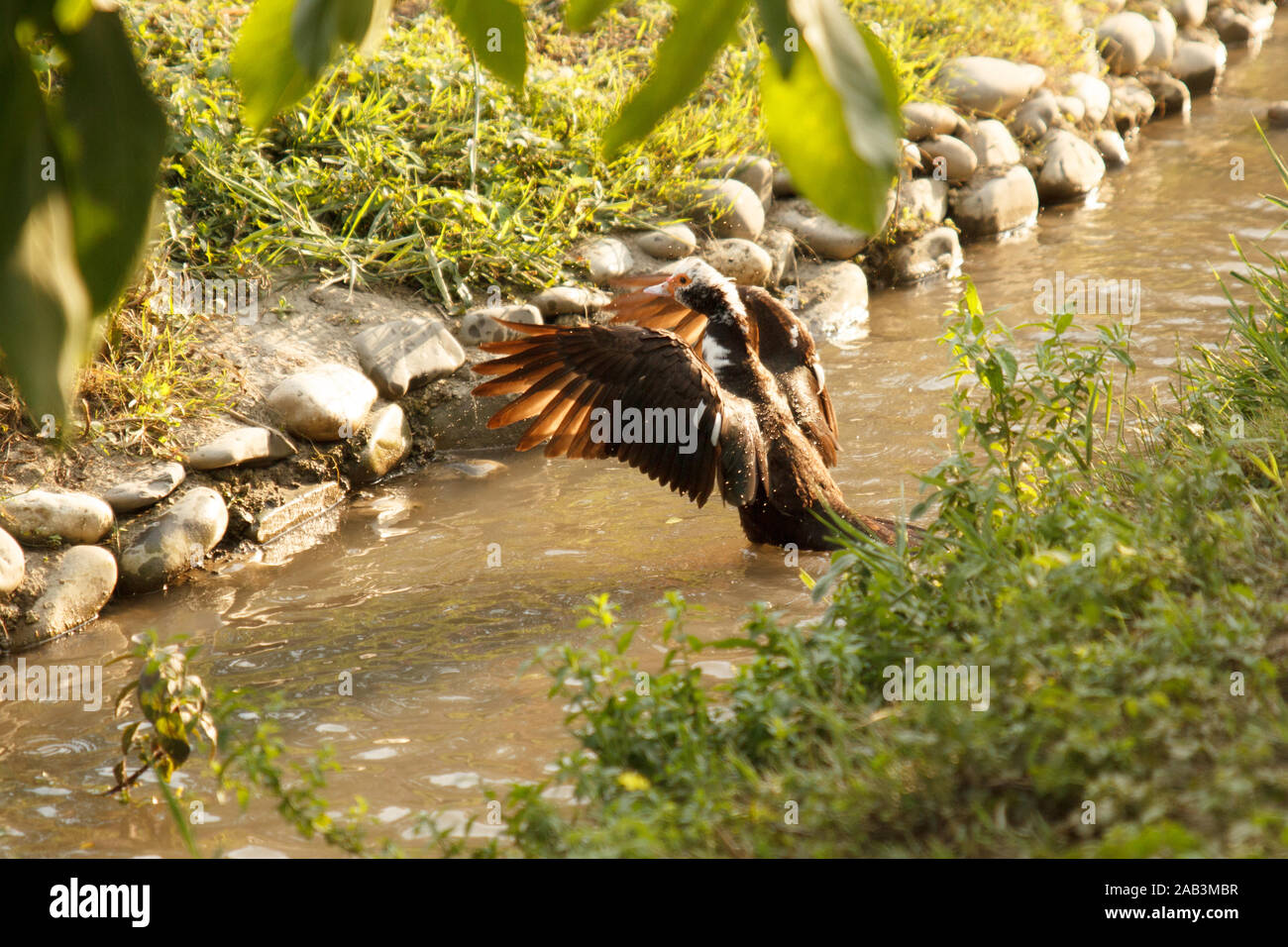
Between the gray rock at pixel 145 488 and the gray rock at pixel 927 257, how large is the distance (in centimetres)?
464

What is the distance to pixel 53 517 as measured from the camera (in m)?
4.15

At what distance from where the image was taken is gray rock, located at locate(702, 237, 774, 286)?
646 centimetres

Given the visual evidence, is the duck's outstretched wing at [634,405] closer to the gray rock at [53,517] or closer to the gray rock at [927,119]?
the gray rock at [53,517]

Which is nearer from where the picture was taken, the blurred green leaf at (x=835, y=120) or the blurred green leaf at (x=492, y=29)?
the blurred green leaf at (x=835, y=120)

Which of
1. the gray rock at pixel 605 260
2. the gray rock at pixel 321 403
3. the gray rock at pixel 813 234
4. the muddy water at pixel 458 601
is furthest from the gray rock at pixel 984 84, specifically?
the gray rock at pixel 321 403

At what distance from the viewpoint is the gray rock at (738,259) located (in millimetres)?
6465

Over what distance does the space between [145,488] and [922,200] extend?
17.0 ft

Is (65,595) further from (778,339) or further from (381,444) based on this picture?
(778,339)

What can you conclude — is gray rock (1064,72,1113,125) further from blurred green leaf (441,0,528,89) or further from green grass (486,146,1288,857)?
blurred green leaf (441,0,528,89)

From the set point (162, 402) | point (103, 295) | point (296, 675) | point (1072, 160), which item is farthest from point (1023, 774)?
point (1072, 160)

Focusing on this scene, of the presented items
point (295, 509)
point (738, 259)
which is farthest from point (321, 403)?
point (738, 259)

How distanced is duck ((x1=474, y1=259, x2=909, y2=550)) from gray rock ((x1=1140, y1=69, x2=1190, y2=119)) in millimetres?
6820

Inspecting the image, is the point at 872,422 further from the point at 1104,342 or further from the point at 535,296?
the point at 1104,342

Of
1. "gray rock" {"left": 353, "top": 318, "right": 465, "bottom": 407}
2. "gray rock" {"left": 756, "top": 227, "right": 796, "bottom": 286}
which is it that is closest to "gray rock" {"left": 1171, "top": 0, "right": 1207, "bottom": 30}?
"gray rock" {"left": 756, "top": 227, "right": 796, "bottom": 286}
